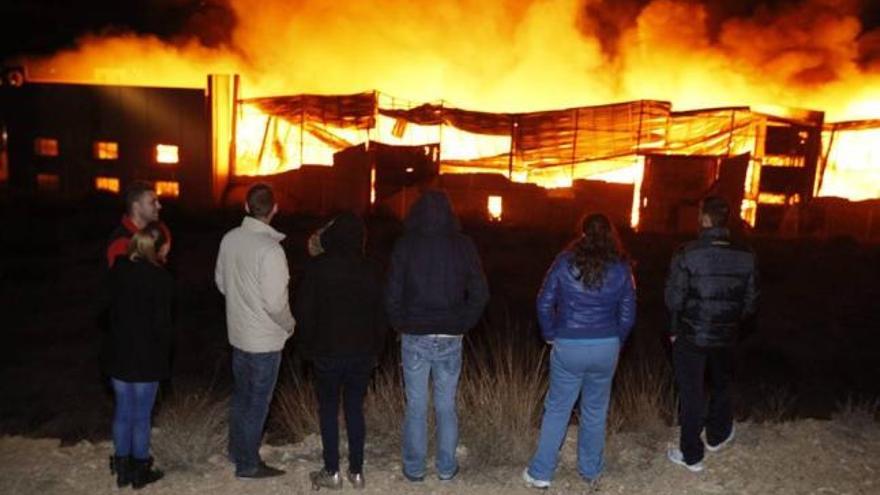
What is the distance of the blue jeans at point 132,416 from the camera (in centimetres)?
466

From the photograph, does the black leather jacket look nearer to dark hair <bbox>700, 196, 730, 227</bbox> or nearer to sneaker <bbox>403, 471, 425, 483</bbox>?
dark hair <bbox>700, 196, 730, 227</bbox>

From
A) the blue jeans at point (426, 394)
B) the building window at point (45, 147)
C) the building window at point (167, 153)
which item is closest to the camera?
the blue jeans at point (426, 394)

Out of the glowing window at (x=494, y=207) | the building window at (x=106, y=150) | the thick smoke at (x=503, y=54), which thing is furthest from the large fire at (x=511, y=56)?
the glowing window at (x=494, y=207)

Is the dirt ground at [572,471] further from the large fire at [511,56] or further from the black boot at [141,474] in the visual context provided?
the large fire at [511,56]

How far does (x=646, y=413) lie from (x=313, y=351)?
123 inches

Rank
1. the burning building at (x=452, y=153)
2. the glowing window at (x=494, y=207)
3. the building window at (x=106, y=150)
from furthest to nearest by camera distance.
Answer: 1. the building window at (x=106, y=150)
2. the glowing window at (x=494, y=207)
3. the burning building at (x=452, y=153)

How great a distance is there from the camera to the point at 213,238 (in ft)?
61.4

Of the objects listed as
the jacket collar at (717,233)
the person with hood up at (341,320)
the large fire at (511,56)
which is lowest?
the person with hood up at (341,320)

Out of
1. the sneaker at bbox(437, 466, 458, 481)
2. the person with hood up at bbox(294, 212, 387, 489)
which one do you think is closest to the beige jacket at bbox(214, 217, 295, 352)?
the person with hood up at bbox(294, 212, 387, 489)

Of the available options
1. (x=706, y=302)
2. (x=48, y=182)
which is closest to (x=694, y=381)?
(x=706, y=302)

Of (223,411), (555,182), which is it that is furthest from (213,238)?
(223,411)

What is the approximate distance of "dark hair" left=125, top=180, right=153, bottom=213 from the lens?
192 inches

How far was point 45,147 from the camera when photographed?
1077 inches

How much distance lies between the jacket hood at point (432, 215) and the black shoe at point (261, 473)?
6.52 ft
